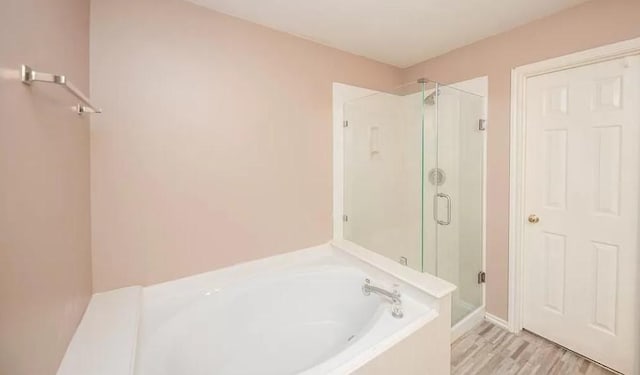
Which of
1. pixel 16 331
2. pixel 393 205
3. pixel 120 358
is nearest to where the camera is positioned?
pixel 16 331

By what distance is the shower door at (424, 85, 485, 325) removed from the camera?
213cm

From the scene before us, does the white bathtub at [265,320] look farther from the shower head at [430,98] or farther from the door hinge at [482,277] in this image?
the shower head at [430,98]

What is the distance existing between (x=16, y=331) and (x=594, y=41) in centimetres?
291

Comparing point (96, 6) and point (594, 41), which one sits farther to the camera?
point (594, 41)

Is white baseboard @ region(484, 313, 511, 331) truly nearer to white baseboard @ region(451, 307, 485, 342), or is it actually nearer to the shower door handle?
white baseboard @ region(451, 307, 485, 342)

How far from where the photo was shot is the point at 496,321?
2.09 metres

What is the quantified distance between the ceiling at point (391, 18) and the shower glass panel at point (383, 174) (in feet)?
1.49

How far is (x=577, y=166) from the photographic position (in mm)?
1689

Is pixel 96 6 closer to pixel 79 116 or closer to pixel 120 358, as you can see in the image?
pixel 79 116

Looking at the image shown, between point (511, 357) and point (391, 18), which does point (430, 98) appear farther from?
point (511, 357)

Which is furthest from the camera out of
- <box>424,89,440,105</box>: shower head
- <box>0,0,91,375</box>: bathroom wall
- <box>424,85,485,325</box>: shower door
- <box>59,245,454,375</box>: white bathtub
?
<box>424,85,485,325</box>: shower door

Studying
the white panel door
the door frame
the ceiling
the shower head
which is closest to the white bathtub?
the door frame

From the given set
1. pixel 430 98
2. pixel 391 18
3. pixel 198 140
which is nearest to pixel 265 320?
pixel 198 140

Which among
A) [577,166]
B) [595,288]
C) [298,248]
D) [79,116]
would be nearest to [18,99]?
[79,116]
